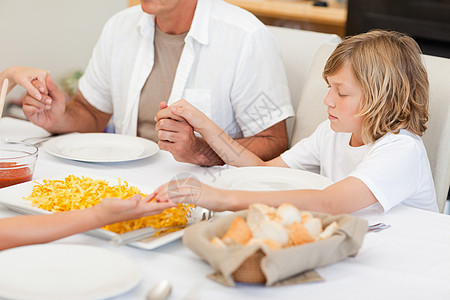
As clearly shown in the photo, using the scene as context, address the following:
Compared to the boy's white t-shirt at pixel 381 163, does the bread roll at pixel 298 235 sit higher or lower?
higher

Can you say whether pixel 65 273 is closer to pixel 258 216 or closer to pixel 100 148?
pixel 258 216

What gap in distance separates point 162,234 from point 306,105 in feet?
3.27

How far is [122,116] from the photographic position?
2.07 meters

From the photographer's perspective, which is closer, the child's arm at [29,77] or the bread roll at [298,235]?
the bread roll at [298,235]

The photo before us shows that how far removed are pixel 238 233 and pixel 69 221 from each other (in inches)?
11.4

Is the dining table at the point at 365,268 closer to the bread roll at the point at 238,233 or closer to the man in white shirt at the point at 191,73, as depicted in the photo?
the bread roll at the point at 238,233

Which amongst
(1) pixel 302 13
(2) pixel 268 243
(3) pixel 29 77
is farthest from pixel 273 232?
(1) pixel 302 13

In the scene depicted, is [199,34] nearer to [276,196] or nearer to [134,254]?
[276,196]

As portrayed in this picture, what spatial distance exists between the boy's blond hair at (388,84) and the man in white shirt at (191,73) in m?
0.47

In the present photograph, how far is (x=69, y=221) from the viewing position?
97 cm

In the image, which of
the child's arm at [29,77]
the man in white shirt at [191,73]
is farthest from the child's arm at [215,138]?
the child's arm at [29,77]

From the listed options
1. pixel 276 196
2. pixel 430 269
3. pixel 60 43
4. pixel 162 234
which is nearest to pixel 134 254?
pixel 162 234

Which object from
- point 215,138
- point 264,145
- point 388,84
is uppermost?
point 388,84

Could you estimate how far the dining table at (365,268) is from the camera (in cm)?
85
